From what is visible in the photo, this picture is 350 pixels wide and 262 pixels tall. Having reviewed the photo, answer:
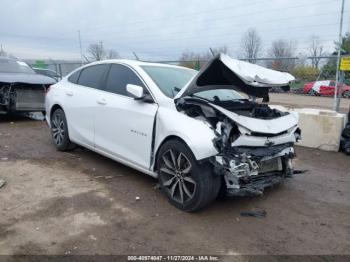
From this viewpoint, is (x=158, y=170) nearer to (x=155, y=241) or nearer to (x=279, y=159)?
(x=155, y=241)

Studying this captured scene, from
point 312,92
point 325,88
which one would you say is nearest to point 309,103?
point 325,88

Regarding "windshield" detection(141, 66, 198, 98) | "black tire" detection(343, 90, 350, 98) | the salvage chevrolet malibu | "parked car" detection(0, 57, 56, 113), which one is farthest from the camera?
"black tire" detection(343, 90, 350, 98)

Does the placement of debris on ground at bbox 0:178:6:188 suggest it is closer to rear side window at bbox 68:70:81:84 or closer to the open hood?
rear side window at bbox 68:70:81:84

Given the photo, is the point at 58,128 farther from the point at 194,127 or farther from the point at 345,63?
the point at 345,63

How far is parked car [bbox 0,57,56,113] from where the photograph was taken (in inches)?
353

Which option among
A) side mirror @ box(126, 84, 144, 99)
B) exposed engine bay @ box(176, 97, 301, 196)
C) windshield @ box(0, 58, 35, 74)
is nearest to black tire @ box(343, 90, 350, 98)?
windshield @ box(0, 58, 35, 74)

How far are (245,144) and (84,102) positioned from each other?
2.77 meters

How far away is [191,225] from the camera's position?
11.8 ft

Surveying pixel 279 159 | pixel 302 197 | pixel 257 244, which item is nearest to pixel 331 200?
pixel 302 197

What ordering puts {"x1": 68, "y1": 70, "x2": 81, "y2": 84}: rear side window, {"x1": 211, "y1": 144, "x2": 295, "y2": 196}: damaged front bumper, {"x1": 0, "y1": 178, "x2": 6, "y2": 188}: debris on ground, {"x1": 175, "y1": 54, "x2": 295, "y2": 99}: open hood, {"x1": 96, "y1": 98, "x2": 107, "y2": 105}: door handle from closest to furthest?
{"x1": 211, "y1": 144, "x2": 295, "y2": 196}: damaged front bumper
{"x1": 175, "y1": 54, "x2": 295, "y2": 99}: open hood
{"x1": 0, "y1": 178, "x2": 6, "y2": 188}: debris on ground
{"x1": 96, "y1": 98, "x2": 107, "y2": 105}: door handle
{"x1": 68, "y1": 70, "x2": 81, "y2": 84}: rear side window

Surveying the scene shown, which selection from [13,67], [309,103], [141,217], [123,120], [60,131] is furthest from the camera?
[309,103]

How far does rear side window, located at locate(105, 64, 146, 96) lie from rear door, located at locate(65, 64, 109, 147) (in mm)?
205

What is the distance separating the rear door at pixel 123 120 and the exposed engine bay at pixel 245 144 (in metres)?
0.55

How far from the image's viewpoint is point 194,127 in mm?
3709
